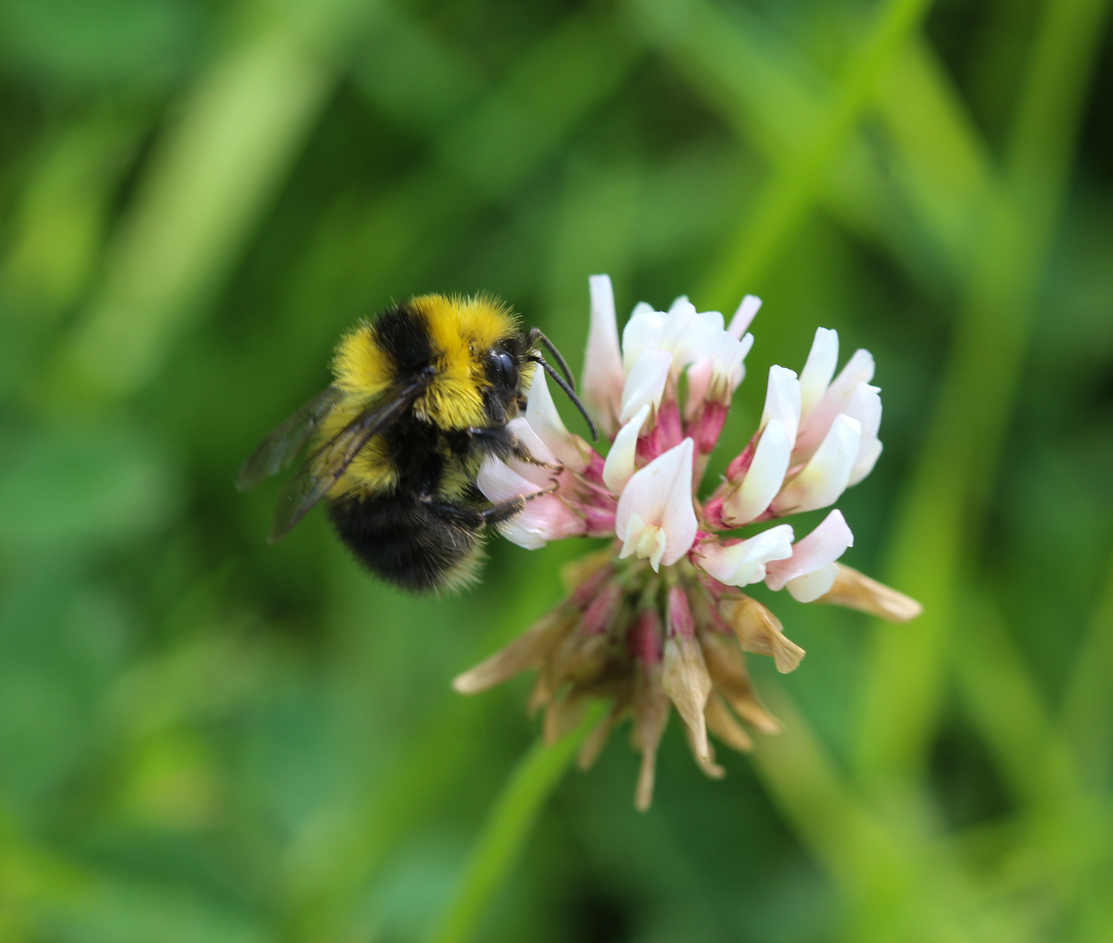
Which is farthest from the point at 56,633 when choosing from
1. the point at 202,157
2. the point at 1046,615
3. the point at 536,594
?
the point at 1046,615

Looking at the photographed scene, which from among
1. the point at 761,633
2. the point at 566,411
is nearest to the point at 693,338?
the point at 761,633

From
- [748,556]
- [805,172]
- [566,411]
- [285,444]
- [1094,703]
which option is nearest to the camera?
[748,556]

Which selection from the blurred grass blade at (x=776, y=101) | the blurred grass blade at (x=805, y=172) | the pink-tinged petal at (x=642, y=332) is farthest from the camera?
the blurred grass blade at (x=776, y=101)

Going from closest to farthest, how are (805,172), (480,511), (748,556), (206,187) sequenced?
(748,556) → (480,511) → (805,172) → (206,187)

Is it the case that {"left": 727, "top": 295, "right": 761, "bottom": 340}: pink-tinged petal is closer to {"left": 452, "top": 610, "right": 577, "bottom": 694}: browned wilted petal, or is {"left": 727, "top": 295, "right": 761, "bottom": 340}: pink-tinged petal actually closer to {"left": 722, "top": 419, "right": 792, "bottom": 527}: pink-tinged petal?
{"left": 722, "top": 419, "right": 792, "bottom": 527}: pink-tinged petal

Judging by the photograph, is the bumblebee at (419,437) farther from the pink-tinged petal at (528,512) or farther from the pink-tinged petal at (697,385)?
the pink-tinged petal at (697,385)

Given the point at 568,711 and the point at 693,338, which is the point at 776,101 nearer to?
the point at 693,338

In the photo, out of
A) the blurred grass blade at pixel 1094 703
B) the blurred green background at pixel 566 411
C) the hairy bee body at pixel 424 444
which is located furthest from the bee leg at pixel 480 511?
the blurred grass blade at pixel 1094 703
